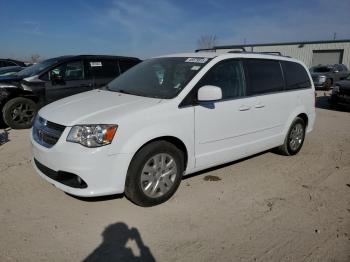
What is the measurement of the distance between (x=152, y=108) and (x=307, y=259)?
2.08 m

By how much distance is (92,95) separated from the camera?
4.36 meters

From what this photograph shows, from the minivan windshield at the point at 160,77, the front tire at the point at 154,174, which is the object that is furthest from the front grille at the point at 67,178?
the minivan windshield at the point at 160,77

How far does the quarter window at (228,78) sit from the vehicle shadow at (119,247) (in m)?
1.89

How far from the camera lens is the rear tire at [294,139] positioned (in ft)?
18.3

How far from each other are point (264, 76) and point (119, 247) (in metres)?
3.30

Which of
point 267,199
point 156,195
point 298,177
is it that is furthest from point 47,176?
point 298,177

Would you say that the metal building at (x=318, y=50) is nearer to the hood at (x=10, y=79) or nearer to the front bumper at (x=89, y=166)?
the hood at (x=10, y=79)

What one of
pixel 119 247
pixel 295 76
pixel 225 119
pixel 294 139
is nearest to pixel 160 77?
pixel 225 119

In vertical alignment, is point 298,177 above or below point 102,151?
below

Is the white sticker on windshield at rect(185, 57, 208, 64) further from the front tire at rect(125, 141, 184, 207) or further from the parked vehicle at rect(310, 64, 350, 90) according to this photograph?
the parked vehicle at rect(310, 64, 350, 90)

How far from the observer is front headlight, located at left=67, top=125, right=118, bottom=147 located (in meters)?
3.23

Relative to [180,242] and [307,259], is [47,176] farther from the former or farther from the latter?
[307,259]

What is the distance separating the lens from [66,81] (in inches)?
293

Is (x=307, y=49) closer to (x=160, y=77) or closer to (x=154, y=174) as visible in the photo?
(x=160, y=77)
